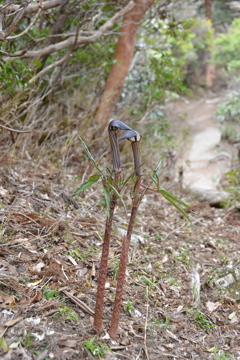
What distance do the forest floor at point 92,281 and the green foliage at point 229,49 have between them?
10.4 m

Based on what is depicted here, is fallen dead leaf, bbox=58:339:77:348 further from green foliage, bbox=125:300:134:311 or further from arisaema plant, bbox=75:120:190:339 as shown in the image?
green foliage, bbox=125:300:134:311

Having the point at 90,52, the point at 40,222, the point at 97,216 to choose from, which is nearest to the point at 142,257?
the point at 97,216

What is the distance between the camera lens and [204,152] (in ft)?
35.7

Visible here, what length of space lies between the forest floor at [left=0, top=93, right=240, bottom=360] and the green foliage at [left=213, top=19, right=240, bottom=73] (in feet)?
34.2

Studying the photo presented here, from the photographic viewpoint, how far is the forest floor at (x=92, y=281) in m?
1.54

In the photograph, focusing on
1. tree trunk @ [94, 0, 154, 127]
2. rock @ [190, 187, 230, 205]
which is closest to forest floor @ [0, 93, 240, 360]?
rock @ [190, 187, 230, 205]

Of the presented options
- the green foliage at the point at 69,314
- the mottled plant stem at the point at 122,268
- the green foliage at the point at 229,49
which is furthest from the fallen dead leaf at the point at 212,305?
the green foliage at the point at 229,49

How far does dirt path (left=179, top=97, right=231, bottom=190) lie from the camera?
758 centimetres

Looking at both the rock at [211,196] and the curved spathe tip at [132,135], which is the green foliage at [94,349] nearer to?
the curved spathe tip at [132,135]

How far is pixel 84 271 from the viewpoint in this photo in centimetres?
212

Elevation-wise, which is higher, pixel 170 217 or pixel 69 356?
pixel 69 356

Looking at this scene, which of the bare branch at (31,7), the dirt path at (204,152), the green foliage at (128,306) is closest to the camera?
the green foliage at (128,306)

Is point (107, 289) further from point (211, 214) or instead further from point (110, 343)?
point (211, 214)

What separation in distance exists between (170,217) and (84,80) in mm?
2528
